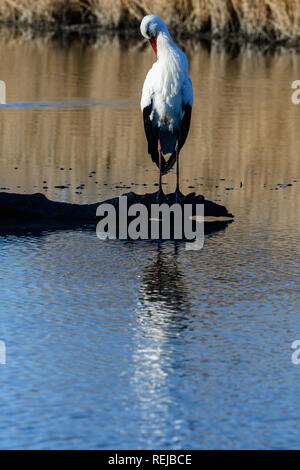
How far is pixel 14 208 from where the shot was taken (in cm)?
805

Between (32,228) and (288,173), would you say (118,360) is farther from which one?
(288,173)

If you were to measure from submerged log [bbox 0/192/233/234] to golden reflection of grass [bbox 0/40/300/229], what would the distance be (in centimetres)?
61

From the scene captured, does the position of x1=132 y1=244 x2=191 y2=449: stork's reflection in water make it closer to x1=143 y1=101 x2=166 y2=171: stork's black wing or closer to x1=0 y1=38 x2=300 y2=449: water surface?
x1=0 y1=38 x2=300 y2=449: water surface

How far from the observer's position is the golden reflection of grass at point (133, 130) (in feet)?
31.7

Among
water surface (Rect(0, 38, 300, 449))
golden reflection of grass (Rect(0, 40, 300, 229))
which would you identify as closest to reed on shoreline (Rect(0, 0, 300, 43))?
golden reflection of grass (Rect(0, 40, 300, 229))

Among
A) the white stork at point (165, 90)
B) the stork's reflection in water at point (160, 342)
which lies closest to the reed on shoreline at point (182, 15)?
the white stork at point (165, 90)

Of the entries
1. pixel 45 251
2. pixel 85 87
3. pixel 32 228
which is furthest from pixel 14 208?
pixel 85 87

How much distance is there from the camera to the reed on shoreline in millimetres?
Answer: 27594

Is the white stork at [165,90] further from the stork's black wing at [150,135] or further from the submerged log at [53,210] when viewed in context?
the submerged log at [53,210]

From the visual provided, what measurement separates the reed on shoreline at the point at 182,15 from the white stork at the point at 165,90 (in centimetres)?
1897

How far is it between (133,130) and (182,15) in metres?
16.4

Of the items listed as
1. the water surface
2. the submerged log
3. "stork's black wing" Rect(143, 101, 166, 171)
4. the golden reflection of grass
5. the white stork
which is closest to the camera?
the water surface

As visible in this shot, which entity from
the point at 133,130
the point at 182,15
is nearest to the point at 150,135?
the point at 133,130

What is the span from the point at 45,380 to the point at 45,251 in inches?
97.1
